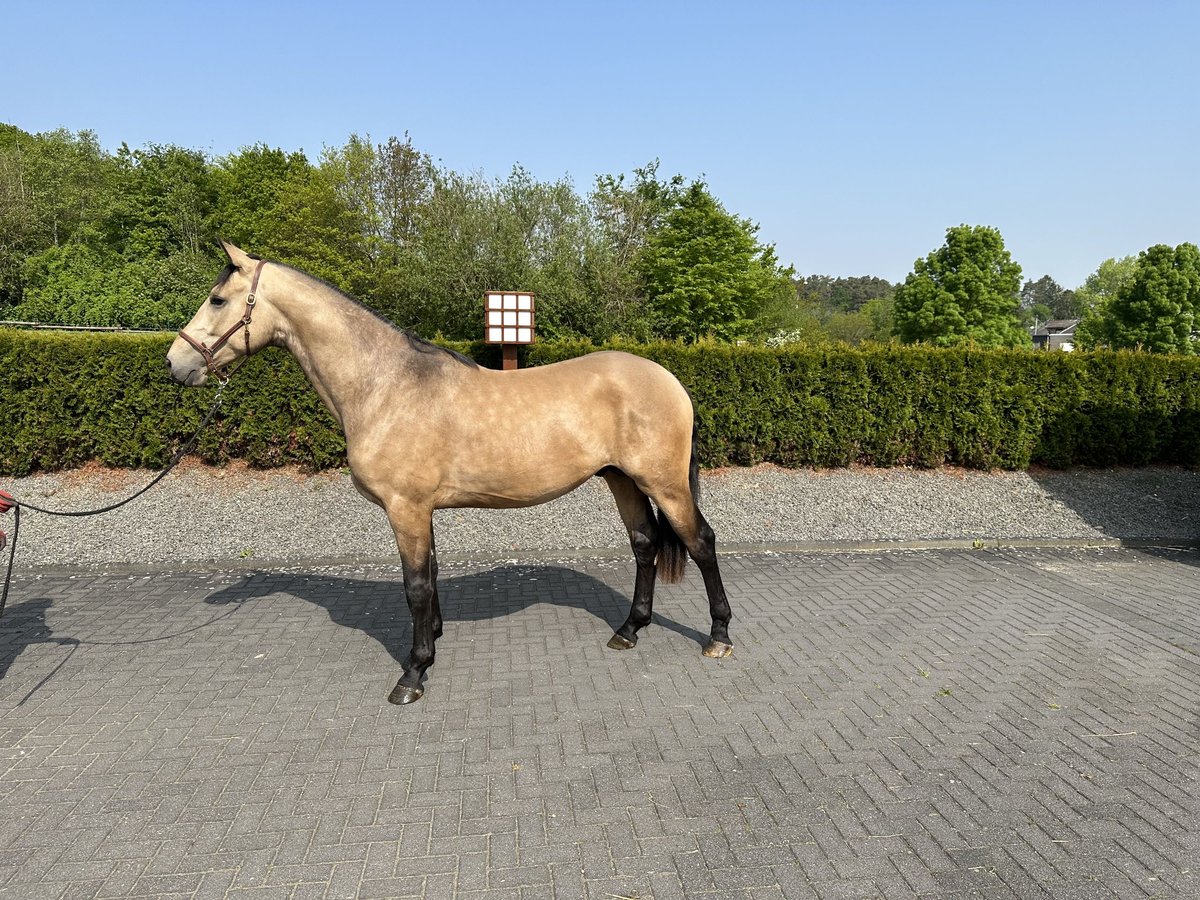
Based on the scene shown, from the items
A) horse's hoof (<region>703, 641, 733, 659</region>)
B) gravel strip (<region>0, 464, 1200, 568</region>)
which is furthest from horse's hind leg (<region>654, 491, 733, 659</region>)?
gravel strip (<region>0, 464, 1200, 568</region>)

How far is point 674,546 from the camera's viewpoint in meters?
4.77

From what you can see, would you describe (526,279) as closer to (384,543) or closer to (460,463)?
(384,543)

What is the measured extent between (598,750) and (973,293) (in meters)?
43.6

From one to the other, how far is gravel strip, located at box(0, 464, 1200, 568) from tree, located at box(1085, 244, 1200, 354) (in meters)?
30.1

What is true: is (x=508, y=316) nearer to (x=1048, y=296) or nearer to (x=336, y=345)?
(x=336, y=345)

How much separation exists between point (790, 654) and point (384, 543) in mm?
4592

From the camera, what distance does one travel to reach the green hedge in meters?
8.82

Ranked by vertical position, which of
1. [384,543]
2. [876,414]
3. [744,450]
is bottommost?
[384,543]

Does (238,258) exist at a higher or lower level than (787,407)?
higher

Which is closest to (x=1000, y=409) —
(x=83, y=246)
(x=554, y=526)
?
(x=554, y=526)

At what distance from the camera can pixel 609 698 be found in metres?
3.92

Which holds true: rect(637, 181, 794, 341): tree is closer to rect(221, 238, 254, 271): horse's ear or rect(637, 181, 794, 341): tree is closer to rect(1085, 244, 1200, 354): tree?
rect(1085, 244, 1200, 354): tree

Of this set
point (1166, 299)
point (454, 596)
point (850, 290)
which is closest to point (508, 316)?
point (454, 596)

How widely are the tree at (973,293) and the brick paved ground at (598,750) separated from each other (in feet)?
126
